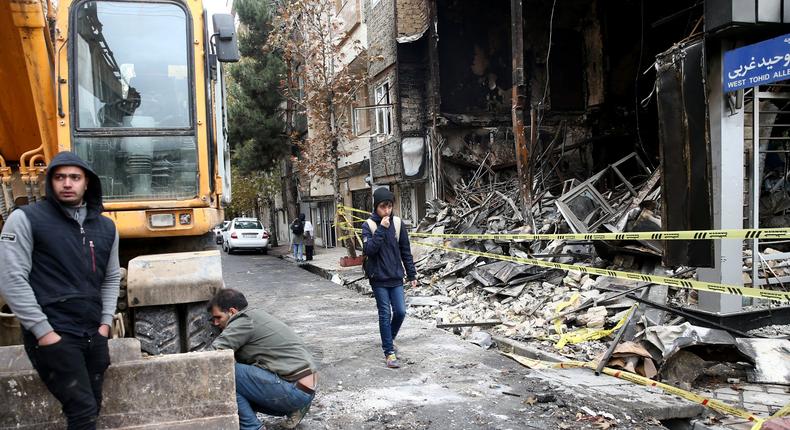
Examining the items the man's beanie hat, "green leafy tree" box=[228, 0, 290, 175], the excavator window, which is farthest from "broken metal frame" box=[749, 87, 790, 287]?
"green leafy tree" box=[228, 0, 290, 175]

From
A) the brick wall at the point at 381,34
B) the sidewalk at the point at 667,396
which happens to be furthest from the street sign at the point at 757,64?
the brick wall at the point at 381,34

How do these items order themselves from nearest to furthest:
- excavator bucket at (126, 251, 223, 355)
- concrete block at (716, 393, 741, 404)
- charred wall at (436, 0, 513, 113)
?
1. excavator bucket at (126, 251, 223, 355)
2. concrete block at (716, 393, 741, 404)
3. charred wall at (436, 0, 513, 113)

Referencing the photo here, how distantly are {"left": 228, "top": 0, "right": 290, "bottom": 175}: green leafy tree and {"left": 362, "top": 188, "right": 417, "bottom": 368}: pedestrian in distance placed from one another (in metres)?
Answer: 19.3

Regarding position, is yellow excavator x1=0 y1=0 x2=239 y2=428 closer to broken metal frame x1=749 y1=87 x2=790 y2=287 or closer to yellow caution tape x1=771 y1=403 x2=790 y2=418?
yellow caution tape x1=771 y1=403 x2=790 y2=418

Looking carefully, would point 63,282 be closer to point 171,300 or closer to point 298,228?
point 171,300

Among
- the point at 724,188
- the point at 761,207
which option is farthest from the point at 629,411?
the point at 761,207

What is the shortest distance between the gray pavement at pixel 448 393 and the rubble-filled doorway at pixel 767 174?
9.75 ft

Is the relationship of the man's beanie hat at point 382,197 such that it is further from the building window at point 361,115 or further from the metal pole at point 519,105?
the building window at point 361,115

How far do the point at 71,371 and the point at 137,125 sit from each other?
235 centimetres

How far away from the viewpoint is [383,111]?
17.5 metres

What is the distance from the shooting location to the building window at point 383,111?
17.0 m

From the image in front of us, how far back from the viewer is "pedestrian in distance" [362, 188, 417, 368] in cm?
592

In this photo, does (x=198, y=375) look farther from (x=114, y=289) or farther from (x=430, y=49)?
(x=430, y=49)

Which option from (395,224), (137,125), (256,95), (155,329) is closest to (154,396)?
(155,329)
